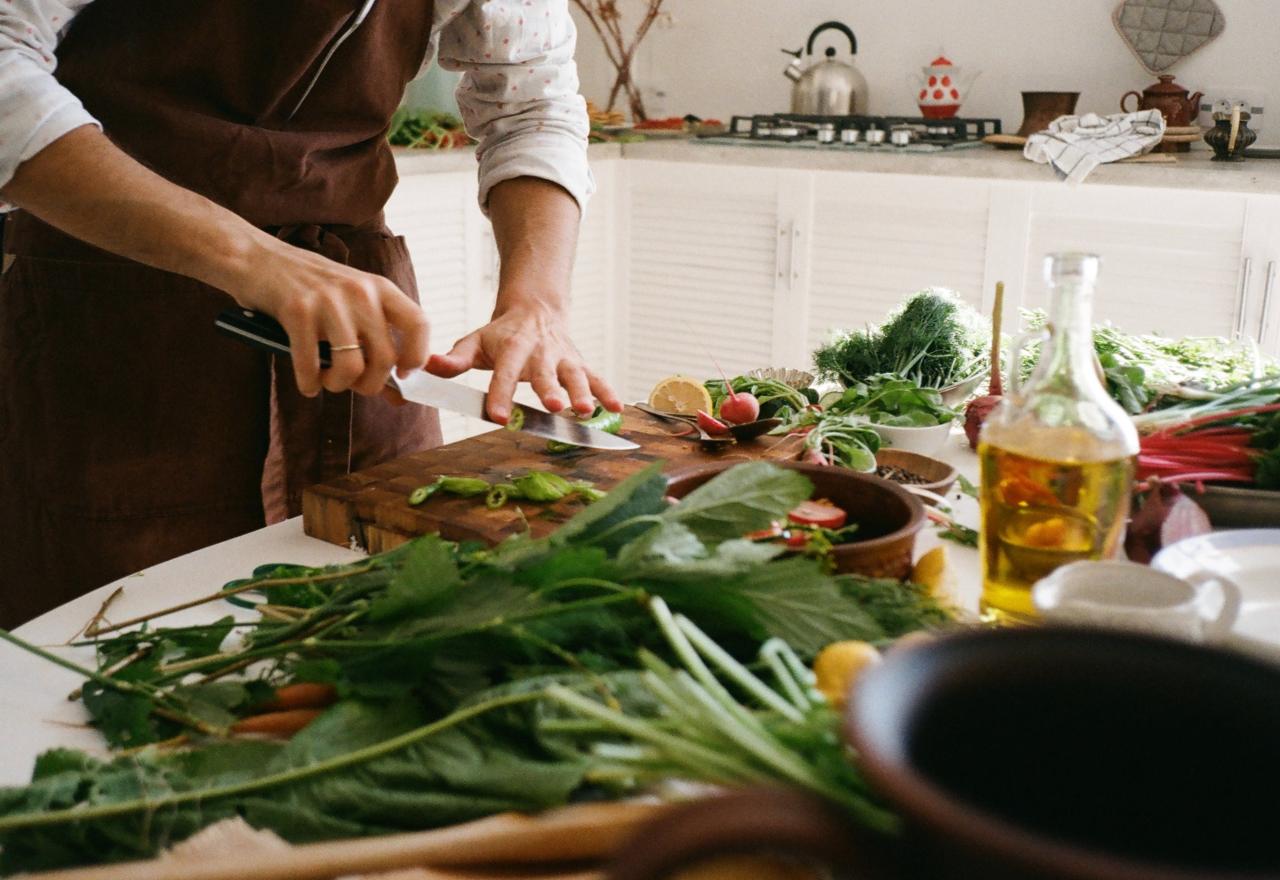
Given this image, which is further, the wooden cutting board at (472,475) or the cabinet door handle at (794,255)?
the cabinet door handle at (794,255)

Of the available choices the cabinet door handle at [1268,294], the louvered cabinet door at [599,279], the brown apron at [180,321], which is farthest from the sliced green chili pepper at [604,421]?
the louvered cabinet door at [599,279]

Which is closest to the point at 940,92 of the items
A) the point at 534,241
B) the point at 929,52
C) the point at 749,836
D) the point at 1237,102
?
the point at 929,52

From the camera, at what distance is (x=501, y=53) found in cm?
160

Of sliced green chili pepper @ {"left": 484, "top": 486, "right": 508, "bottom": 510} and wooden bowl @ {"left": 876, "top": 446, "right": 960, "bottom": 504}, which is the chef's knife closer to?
sliced green chili pepper @ {"left": 484, "top": 486, "right": 508, "bottom": 510}

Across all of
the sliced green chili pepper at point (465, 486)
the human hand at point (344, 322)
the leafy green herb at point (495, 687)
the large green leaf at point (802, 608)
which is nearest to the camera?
the leafy green herb at point (495, 687)

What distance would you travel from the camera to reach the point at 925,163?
330 centimetres

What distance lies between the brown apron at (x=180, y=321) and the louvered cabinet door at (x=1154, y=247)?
2.07m

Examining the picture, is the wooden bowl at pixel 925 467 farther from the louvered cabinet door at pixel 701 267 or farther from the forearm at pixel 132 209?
the louvered cabinet door at pixel 701 267

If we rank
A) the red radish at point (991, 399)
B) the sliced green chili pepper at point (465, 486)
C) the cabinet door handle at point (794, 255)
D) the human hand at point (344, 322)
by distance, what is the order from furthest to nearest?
the cabinet door handle at point (794, 255) < the red radish at point (991, 399) < the sliced green chili pepper at point (465, 486) < the human hand at point (344, 322)

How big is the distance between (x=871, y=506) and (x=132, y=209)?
2.31 feet

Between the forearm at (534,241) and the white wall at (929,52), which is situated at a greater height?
the white wall at (929,52)

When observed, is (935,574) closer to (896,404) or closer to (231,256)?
(896,404)

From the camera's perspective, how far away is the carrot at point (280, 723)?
28.2 inches

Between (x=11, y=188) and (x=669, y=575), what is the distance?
81 centimetres
